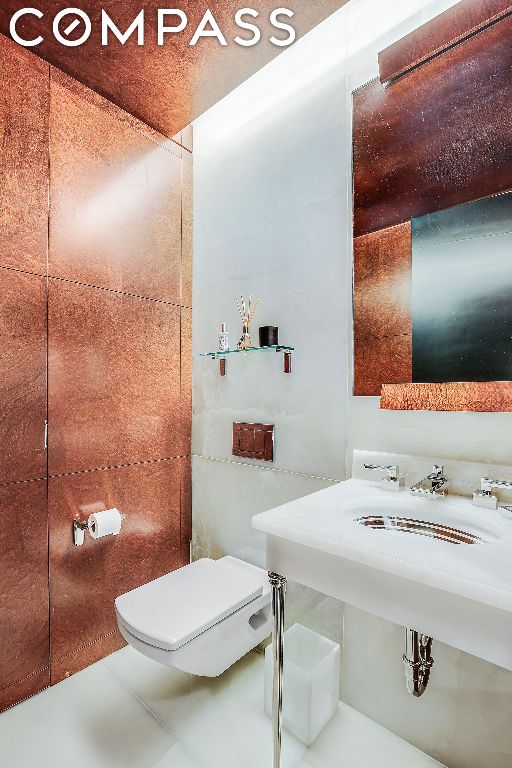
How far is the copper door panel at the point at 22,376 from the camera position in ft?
4.76

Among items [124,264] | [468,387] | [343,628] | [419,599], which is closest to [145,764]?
[343,628]

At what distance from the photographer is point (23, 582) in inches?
59.2

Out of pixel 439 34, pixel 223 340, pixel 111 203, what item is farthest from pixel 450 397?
pixel 111 203

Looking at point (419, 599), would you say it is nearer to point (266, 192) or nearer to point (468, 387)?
point (468, 387)

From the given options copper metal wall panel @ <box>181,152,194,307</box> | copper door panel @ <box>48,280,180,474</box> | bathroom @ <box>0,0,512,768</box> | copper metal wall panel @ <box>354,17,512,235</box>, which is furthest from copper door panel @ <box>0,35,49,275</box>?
copper metal wall panel @ <box>354,17,512,235</box>

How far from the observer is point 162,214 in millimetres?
1945

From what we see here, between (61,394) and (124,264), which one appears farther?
Answer: (124,264)

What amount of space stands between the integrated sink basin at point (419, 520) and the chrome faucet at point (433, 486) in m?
0.03

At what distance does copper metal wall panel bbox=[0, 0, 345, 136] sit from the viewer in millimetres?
1377

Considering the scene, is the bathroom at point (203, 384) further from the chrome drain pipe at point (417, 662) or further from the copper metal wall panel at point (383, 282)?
the chrome drain pipe at point (417, 662)

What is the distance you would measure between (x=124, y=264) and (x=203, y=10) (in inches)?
37.1

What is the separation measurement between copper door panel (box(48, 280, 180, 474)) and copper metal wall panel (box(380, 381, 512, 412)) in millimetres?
1064

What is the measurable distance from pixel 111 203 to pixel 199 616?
1.64 m

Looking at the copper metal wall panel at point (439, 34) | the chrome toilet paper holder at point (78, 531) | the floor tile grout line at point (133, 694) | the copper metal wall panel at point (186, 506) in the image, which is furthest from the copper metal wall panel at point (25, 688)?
the copper metal wall panel at point (439, 34)
